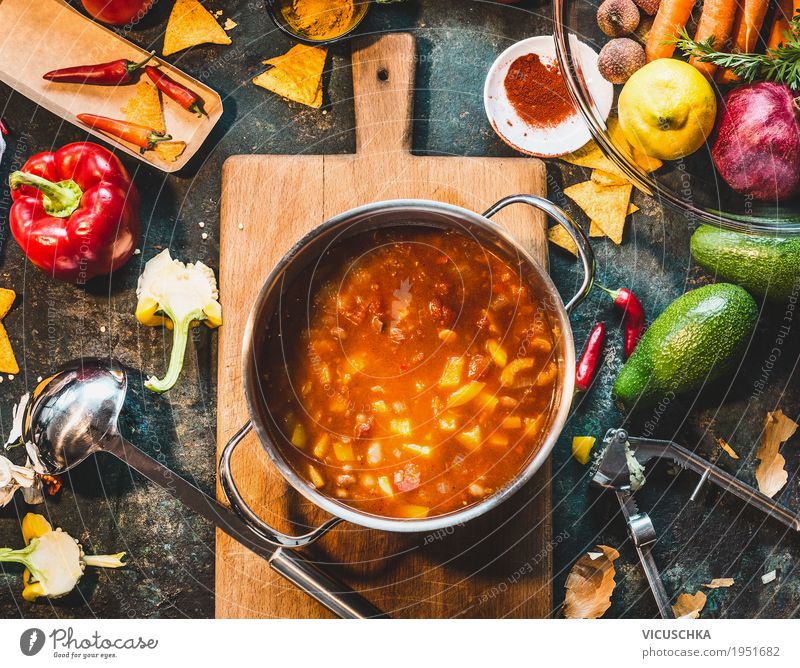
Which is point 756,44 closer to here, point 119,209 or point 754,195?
point 754,195

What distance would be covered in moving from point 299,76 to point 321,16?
0.21 m

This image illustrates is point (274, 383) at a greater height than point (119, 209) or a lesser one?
lesser

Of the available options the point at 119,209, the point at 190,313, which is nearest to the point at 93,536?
the point at 190,313

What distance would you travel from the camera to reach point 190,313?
2260 millimetres

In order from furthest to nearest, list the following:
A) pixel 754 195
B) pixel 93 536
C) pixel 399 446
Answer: pixel 93 536
pixel 754 195
pixel 399 446

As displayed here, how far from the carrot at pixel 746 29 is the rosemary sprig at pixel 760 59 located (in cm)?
3

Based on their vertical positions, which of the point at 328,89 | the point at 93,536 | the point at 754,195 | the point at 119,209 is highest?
the point at 328,89

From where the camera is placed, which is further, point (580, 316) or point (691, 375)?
point (580, 316)

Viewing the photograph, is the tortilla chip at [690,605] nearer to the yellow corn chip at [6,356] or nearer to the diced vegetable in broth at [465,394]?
the diced vegetable in broth at [465,394]

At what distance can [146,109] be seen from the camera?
Result: 93.1 inches

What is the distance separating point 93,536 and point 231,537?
1.63ft

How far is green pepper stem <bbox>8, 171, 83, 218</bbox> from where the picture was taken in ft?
7.23

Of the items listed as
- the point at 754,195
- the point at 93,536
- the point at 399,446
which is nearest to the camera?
the point at 399,446

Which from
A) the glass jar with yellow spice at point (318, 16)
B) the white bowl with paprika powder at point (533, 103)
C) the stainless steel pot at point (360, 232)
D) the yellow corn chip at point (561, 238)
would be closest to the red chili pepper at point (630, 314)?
the yellow corn chip at point (561, 238)
